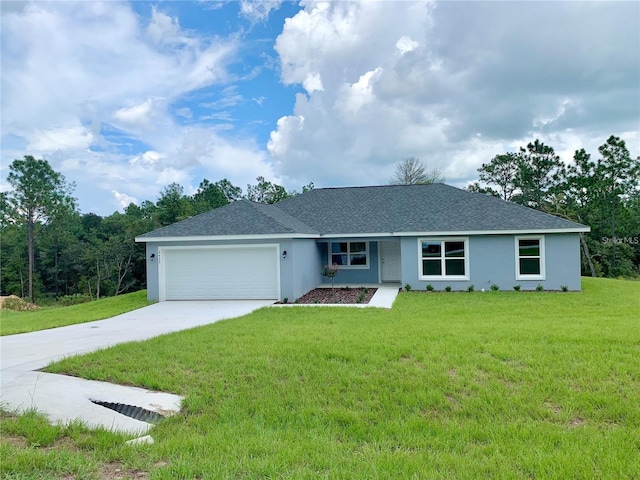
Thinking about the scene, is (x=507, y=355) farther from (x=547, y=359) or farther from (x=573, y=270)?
(x=573, y=270)

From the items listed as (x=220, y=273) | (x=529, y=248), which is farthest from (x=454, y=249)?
(x=220, y=273)

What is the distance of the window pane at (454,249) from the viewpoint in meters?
15.9

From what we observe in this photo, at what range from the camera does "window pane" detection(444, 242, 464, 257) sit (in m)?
15.9

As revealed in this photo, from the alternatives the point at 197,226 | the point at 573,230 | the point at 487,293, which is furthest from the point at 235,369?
the point at 573,230

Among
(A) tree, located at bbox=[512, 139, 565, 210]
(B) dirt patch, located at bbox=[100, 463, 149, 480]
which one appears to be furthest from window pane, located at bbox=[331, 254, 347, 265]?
(A) tree, located at bbox=[512, 139, 565, 210]

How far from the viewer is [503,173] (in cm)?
3709

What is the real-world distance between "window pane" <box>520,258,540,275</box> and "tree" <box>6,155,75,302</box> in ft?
125

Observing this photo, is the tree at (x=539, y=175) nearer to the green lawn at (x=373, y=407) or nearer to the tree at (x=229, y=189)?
the green lawn at (x=373, y=407)

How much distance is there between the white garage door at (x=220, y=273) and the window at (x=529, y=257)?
9270mm

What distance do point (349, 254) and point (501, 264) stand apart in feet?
21.7

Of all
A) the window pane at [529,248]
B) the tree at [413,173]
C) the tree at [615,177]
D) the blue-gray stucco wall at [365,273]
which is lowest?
the blue-gray stucco wall at [365,273]

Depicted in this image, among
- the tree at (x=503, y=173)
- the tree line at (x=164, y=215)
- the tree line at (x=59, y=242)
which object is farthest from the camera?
the tree at (x=503, y=173)

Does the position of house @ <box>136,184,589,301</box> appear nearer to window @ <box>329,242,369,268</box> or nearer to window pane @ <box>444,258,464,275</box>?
window pane @ <box>444,258,464,275</box>

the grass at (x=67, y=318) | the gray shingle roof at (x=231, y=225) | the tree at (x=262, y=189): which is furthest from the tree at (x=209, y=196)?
the grass at (x=67, y=318)
